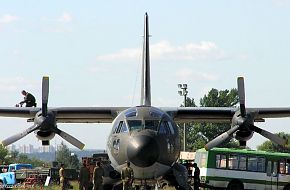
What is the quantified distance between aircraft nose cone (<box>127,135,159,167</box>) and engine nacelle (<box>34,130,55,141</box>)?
6374 millimetres

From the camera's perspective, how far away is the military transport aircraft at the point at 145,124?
22.8 metres

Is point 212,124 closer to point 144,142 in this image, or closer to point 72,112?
point 72,112

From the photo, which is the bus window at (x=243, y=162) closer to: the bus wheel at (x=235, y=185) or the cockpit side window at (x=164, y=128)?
the bus wheel at (x=235, y=185)

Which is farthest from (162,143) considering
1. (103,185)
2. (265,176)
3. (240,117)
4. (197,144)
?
(197,144)

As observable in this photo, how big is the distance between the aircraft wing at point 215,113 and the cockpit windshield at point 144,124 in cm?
533

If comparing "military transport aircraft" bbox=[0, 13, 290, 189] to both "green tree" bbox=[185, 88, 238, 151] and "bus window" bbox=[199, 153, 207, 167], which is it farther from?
"green tree" bbox=[185, 88, 238, 151]

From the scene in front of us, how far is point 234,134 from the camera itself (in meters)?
28.4

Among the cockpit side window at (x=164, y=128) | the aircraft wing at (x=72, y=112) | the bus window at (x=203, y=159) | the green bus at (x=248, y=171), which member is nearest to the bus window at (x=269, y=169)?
the green bus at (x=248, y=171)

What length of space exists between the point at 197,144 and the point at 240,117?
77096 mm

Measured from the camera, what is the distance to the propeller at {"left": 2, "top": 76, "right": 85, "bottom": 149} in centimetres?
2752

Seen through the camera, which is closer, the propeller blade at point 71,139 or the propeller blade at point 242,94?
the propeller blade at point 242,94

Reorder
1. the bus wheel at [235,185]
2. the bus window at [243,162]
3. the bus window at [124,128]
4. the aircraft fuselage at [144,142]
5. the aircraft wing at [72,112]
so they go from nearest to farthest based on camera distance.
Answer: the aircraft fuselage at [144,142], the bus window at [124,128], the aircraft wing at [72,112], the bus wheel at [235,185], the bus window at [243,162]

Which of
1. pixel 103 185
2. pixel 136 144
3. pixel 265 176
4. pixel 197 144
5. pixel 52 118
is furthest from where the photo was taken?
pixel 197 144

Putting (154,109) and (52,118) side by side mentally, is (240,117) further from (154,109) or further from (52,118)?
(52,118)
